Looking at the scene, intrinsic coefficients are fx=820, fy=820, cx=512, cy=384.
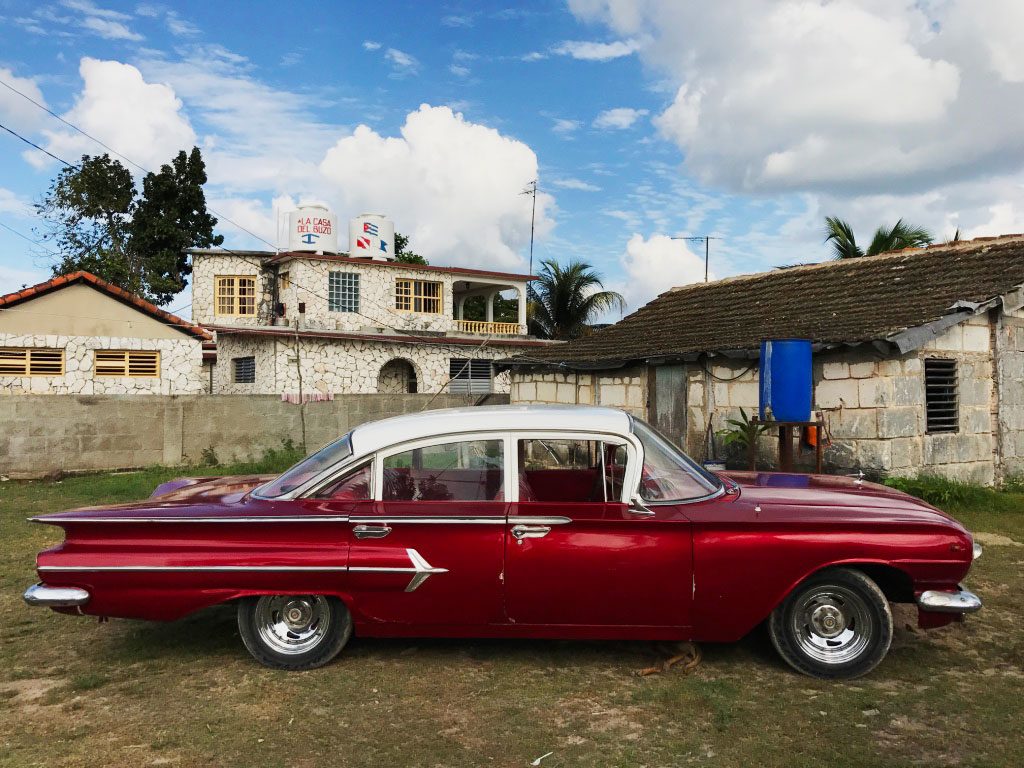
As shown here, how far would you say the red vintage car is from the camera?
4.52 metres

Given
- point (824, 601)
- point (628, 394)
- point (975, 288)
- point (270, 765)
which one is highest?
point (975, 288)

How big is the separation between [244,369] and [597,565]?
27.4 meters

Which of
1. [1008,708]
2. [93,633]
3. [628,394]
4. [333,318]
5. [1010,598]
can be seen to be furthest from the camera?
[333,318]

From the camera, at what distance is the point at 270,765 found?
3.61 m

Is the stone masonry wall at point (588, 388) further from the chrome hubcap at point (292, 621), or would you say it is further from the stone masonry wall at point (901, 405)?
the chrome hubcap at point (292, 621)

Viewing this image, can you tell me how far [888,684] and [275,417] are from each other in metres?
15.0

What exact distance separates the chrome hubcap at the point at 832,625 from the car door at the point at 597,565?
2.26 feet

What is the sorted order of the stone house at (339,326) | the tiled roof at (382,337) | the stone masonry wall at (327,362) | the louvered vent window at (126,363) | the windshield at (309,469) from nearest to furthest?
the windshield at (309,469) → the louvered vent window at (126,363) → the tiled roof at (382,337) → the stone masonry wall at (327,362) → the stone house at (339,326)

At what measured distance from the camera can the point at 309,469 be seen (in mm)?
5062

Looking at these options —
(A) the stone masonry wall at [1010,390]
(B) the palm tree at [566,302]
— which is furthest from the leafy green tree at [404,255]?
(A) the stone masonry wall at [1010,390]

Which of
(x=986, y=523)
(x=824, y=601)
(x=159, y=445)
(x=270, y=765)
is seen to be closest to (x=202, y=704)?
(x=270, y=765)

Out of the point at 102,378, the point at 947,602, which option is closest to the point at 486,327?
the point at 102,378

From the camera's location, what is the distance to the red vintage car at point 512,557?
4.52m

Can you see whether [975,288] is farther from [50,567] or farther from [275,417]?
[275,417]
